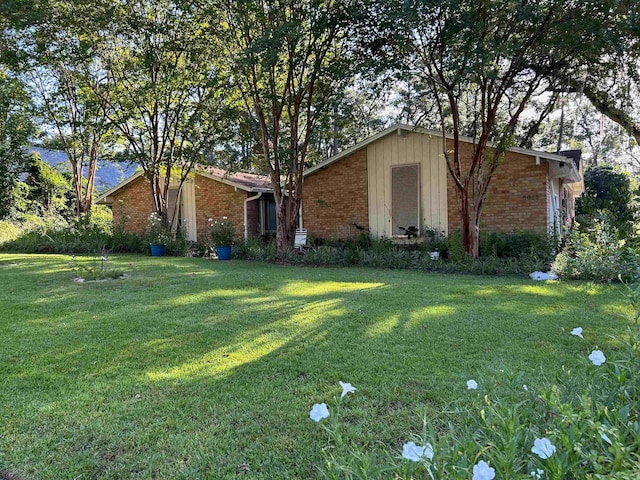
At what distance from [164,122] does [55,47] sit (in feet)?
11.9

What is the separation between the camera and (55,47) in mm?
11906

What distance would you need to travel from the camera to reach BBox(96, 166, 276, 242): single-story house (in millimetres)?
15922

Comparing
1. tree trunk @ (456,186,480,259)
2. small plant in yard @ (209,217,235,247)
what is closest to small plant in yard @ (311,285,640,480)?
tree trunk @ (456,186,480,259)

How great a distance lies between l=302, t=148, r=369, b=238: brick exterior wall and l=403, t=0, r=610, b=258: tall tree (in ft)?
12.6

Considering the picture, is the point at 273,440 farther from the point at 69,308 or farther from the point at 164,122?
the point at 164,122

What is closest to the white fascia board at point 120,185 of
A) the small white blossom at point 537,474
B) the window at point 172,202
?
the window at point 172,202

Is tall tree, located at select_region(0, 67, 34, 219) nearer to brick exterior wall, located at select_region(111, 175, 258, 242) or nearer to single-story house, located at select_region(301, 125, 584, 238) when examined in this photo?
brick exterior wall, located at select_region(111, 175, 258, 242)

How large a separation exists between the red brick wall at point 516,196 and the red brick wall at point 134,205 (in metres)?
13.0

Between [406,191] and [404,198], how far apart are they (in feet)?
0.71

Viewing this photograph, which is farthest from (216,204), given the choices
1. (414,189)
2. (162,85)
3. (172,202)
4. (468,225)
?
(468,225)

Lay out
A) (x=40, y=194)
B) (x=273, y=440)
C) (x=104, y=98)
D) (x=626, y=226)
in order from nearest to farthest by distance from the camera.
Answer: (x=273, y=440), (x=626, y=226), (x=104, y=98), (x=40, y=194)

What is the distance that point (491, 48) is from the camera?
733cm

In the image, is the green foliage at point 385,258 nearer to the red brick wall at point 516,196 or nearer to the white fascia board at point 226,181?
the red brick wall at point 516,196

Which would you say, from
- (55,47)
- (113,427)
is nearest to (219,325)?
(113,427)
